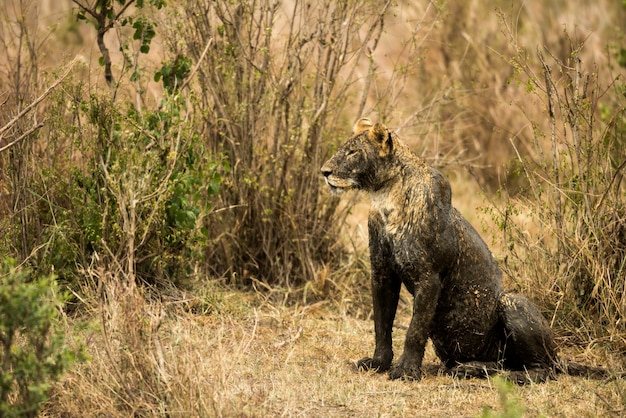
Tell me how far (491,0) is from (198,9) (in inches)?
234

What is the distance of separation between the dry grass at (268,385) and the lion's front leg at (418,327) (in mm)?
92

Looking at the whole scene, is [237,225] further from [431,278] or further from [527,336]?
[527,336]

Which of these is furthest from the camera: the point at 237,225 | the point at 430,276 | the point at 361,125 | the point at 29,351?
the point at 237,225

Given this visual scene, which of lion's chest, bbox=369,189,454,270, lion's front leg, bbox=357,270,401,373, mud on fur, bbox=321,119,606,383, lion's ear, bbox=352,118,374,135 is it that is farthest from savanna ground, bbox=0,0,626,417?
lion's ear, bbox=352,118,374,135

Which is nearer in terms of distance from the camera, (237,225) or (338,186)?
(338,186)

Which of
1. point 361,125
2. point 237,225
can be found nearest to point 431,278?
point 361,125

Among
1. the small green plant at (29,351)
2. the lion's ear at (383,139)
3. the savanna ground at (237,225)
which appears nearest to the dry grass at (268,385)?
the savanna ground at (237,225)

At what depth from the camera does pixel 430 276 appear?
6.24m

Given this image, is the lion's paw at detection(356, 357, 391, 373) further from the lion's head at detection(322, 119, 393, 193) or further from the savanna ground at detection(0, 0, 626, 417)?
the lion's head at detection(322, 119, 393, 193)

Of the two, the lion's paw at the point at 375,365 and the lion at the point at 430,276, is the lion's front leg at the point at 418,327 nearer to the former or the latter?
the lion at the point at 430,276

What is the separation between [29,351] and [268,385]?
65.2 inches

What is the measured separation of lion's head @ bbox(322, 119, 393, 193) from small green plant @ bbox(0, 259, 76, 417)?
2131 millimetres

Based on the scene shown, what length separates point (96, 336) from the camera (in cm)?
626

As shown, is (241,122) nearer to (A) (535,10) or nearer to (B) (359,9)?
(B) (359,9)
